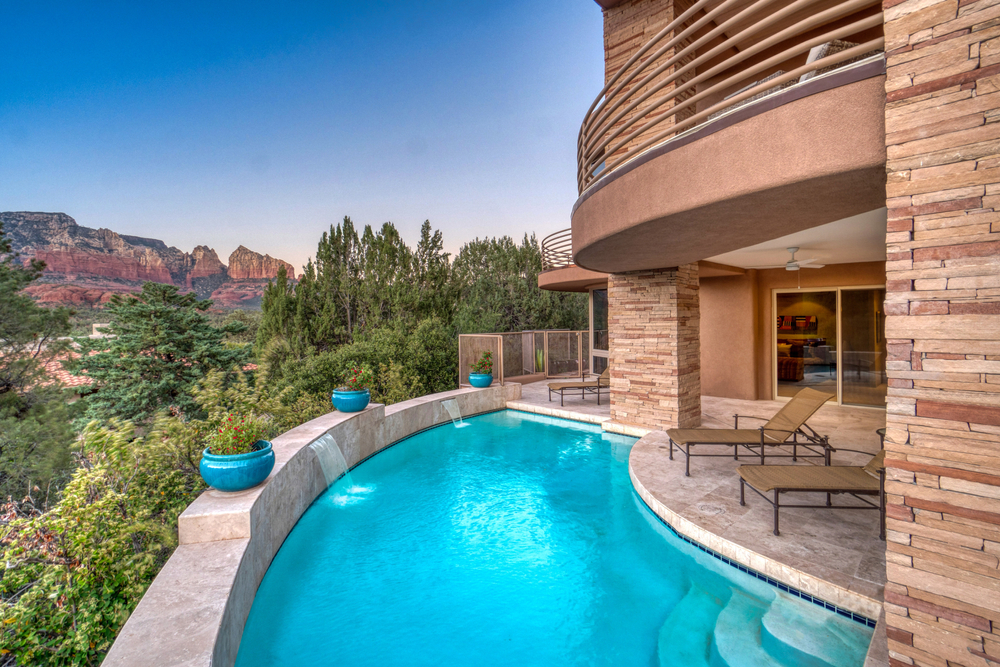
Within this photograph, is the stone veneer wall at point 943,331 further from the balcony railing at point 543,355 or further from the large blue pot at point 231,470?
the balcony railing at point 543,355

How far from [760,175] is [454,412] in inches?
314

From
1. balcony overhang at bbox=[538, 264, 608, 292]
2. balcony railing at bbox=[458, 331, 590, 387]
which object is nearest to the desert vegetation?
balcony railing at bbox=[458, 331, 590, 387]

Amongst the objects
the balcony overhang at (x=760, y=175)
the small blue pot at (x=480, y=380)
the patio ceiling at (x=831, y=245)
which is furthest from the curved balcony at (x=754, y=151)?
the small blue pot at (x=480, y=380)

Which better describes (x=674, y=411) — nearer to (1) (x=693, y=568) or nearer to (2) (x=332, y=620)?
(1) (x=693, y=568)

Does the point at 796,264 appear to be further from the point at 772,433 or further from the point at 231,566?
the point at 231,566

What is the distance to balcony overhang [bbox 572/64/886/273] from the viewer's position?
8.34 feet

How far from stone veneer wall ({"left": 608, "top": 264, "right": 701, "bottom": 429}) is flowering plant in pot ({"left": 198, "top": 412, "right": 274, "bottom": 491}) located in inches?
239

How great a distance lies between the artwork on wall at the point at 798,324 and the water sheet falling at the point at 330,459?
383 inches

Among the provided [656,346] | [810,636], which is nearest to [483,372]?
[656,346]

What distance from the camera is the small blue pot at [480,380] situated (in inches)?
428

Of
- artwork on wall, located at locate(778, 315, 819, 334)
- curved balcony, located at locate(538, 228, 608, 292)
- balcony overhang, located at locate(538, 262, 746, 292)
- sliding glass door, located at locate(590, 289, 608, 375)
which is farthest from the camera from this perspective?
sliding glass door, located at locate(590, 289, 608, 375)

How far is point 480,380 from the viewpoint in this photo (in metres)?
10.9

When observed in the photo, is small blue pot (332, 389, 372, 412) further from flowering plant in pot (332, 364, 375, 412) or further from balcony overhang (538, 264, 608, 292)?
balcony overhang (538, 264, 608, 292)

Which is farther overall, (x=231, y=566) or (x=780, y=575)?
(x=780, y=575)
